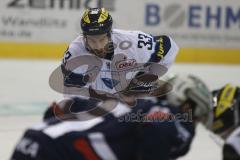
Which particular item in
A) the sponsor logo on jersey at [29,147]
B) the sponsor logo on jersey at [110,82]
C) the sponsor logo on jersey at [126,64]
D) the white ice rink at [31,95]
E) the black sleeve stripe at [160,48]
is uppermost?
the sponsor logo on jersey at [29,147]

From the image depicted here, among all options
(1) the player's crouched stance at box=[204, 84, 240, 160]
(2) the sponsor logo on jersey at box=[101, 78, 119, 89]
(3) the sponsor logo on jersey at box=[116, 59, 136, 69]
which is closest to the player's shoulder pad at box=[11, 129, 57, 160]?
(1) the player's crouched stance at box=[204, 84, 240, 160]

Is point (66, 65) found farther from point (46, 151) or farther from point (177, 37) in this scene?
point (177, 37)

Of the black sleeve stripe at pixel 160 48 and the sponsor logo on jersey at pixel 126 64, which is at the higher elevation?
the black sleeve stripe at pixel 160 48

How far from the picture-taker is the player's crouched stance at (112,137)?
146cm

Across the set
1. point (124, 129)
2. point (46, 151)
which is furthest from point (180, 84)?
point (46, 151)

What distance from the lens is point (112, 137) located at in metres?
1.47

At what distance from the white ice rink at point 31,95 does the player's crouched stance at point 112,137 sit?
211 cm

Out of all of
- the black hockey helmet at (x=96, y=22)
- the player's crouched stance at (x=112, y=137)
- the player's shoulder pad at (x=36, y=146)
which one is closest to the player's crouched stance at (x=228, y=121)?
the player's crouched stance at (x=112, y=137)

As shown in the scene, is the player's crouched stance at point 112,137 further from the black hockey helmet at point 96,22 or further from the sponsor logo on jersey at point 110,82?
the sponsor logo on jersey at point 110,82

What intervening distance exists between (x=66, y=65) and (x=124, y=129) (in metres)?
2.03

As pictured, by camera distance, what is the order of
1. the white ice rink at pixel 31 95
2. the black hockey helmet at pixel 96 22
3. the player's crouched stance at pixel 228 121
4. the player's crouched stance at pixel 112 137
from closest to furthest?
Result: the player's crouched stance at pixel 112 137 → the player's crouched stance at pixel 228 121 → the black hockey helmet at pixel 96 22 → the white ice rink at pixel 31 95

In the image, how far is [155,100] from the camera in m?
1.59

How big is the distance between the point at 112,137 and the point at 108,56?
203cm

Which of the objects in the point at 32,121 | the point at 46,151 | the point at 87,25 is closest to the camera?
the point at 46,151
